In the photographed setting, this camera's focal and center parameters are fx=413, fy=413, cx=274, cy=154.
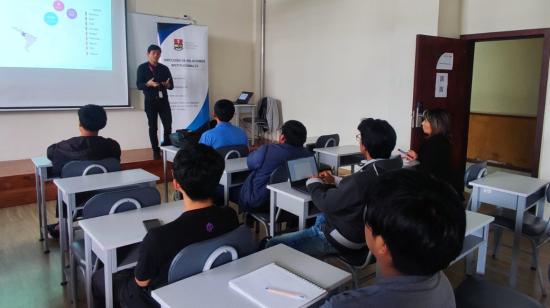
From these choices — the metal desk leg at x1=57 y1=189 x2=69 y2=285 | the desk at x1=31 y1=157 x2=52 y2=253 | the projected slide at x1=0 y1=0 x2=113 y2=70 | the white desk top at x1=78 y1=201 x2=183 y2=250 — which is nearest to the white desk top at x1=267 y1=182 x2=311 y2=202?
the white desk top at x1=78 y1=201 x2=183 y2=250

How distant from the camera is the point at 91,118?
124 inches

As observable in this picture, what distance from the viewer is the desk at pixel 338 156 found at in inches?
161

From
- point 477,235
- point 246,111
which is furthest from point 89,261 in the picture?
point 246,111

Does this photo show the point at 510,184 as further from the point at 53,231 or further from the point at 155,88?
the point at 155,88

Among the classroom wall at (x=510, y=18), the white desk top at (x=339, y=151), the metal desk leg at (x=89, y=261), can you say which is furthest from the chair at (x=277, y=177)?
the classroom wall at (x=510, y=18)

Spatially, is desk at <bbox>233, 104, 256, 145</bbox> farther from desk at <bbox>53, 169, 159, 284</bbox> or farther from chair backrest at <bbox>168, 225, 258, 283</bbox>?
chair backrest at <bbox>168, 225, 258, 283</bbox>

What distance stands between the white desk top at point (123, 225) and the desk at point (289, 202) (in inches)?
26.2

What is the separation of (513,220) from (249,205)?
190 centimetres

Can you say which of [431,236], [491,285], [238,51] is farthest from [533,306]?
[238,51]

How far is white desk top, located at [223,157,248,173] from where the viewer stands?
3.19m

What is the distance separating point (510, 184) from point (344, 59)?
11.8 ft

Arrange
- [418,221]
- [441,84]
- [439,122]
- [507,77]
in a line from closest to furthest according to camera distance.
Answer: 1. [418,221]
2. [439,122]
3. [441,84]
4. [507,77]

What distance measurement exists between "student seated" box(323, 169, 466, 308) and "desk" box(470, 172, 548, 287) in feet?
6.84

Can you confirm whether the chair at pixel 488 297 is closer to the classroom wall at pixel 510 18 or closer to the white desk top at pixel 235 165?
the white desk top at pixel 235 165
